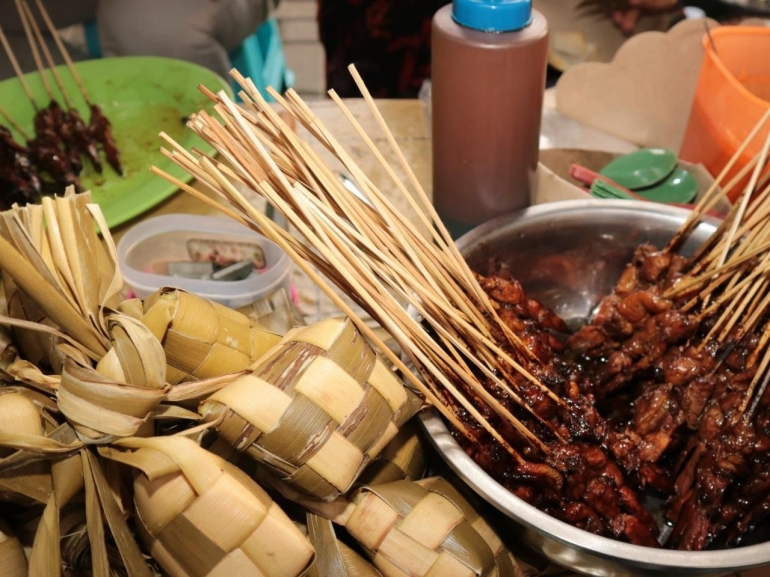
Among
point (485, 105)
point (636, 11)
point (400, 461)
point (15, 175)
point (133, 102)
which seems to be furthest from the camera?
point (636, 11)

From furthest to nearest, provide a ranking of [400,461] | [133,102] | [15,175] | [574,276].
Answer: [133,102] < [15,175] < [574,276] < [400,461]

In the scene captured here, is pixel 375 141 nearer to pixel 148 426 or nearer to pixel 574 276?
pixel 574 276

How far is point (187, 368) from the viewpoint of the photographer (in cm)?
85

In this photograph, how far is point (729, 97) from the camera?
1.24 metres

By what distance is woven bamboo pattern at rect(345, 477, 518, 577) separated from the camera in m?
0.79

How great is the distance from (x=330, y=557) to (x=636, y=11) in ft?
7.40

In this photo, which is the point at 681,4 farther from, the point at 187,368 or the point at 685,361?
the point at 187,368

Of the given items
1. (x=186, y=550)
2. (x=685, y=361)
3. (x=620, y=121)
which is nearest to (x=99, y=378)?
(x=186, y=550)

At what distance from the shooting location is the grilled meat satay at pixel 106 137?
1.69 m

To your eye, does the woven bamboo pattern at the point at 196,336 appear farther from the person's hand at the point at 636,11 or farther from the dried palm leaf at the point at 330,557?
the person's hand at the point at 636,11

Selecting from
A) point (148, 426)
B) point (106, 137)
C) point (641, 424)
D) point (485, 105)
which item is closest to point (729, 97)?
point (485, 105)

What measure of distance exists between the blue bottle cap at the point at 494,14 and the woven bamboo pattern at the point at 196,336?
25.7 inches

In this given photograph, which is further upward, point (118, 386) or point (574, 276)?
point (118, 386)

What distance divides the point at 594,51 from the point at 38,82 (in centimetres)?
193
